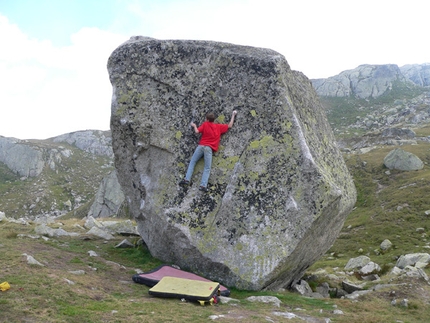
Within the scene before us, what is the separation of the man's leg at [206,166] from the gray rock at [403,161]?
185 feet

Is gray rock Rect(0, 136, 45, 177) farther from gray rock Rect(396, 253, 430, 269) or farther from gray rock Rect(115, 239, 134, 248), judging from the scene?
gray rock Rect(396, 253, 430, 269)

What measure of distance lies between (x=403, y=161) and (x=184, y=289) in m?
60.5

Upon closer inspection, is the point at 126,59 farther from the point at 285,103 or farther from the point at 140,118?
the point at 285,103

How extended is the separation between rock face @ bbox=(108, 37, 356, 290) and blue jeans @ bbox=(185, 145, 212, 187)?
1.06 ft

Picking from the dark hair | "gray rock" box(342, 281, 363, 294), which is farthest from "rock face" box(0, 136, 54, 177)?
"gray rock" box(342, 281, 363, 294)

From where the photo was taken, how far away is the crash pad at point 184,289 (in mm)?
10039

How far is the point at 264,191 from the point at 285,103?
3.52 meters

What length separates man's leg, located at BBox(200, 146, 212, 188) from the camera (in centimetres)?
1354

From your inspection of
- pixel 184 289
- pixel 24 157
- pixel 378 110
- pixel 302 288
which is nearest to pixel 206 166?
pixel 184 289

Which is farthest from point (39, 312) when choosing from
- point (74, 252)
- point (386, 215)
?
point (386, 215)

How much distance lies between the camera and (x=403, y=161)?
60.7 meters

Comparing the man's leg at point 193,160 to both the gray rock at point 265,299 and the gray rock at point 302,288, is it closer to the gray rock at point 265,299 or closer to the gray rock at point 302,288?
the gray rock at point 265,299

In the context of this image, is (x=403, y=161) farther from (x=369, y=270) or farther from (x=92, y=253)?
(x=92, y=253)

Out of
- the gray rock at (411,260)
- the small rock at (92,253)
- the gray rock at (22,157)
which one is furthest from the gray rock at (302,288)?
the gray rock at (22,157)
